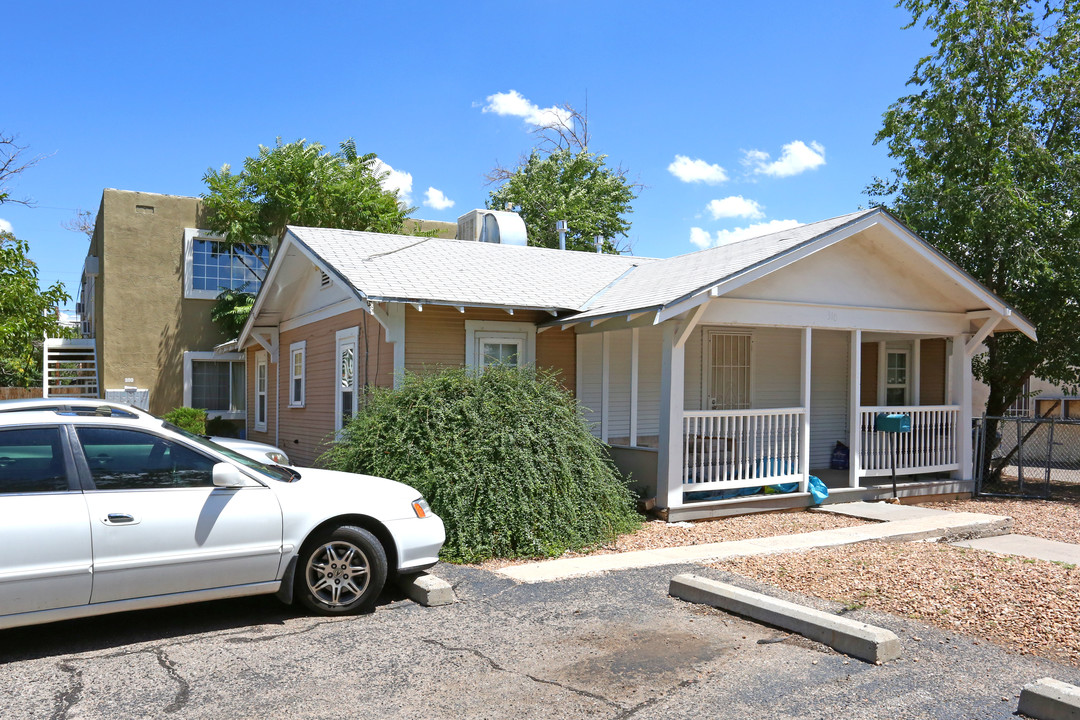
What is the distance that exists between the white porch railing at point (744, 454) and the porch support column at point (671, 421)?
18 cm

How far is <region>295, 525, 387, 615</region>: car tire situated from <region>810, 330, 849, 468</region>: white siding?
10550mm

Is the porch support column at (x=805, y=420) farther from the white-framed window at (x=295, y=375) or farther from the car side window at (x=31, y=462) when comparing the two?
the white-framed window at (x=295, y=375)

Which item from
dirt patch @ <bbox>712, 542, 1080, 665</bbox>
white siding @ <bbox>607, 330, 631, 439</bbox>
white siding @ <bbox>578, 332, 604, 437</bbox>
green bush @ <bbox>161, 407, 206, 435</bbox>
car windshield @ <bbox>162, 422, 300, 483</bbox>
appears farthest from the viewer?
green bush @ <bbox>161, 407, 206, 435</bbox>

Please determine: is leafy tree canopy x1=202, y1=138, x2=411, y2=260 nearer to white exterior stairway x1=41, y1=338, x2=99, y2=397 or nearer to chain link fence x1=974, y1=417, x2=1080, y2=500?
white exterior stairway x1=41, y1=338, x2=99, y2=397

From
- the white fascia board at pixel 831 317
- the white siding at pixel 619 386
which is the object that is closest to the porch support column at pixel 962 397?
the white fascia board at pixel 831 317

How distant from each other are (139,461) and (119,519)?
17.0 inches

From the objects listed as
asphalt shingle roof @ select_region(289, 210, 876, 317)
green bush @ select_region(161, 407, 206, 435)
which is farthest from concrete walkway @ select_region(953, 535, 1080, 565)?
green bush @ select_region(161, 407, 206, 435)

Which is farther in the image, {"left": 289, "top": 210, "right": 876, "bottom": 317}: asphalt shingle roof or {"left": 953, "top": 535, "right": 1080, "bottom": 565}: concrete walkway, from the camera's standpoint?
{"left": 289, "top": 210, "right": 876, "bottom": 317}: asphalt shingle roof

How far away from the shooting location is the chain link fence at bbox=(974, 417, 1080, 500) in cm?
1321

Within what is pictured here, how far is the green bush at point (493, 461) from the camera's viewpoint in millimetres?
8156

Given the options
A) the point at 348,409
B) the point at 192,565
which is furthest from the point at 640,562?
the point at 348,409

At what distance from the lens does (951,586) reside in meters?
6.84

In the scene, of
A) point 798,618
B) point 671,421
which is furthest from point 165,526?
point 671,421

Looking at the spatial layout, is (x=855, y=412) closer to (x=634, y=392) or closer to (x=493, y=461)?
(x=634, y=392)
